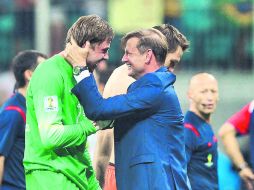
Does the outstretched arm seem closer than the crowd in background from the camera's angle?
Yes

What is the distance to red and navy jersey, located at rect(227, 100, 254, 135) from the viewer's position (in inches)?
345

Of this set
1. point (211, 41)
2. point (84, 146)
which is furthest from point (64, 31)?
point (84, 146)

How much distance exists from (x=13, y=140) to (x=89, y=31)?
1798 millimetres

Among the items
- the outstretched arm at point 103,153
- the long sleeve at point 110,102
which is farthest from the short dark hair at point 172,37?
the long sleeve at point 110,102

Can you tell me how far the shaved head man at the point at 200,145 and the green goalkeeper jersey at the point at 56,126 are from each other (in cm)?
176

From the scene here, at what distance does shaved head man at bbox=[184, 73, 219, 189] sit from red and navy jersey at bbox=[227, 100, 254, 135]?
0.59 m

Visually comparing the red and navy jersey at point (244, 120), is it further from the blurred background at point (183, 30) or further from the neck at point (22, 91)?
the blurred background at point (183, 30)

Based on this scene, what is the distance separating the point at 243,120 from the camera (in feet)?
29.0

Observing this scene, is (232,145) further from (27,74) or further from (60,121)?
(60,121)

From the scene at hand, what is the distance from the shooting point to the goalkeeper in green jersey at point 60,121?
596 cm

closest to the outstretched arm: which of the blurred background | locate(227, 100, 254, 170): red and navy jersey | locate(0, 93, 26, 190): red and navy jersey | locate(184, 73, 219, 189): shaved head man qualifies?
locate(0, 93, 26, 190): red and navy jersey

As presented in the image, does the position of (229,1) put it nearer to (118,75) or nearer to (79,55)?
(118,75)

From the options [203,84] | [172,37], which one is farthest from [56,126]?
[203,84]

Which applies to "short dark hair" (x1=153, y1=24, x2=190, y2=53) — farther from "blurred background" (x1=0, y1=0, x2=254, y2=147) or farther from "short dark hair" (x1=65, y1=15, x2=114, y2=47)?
"blurred background" (x1=0, y1=0, x2=254, y2=147)
